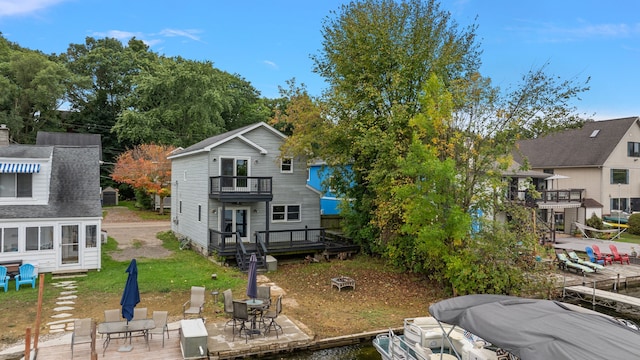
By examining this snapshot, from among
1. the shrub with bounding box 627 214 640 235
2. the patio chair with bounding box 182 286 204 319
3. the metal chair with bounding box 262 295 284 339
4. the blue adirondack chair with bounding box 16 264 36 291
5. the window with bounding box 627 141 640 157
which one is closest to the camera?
the metal chair with bounding box 262 295 284 339

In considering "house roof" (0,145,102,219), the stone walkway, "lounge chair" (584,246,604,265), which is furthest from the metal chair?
"lounge chair" (584,246,604,265)

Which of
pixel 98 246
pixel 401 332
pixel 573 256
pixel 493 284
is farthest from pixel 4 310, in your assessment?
pixel 573 256

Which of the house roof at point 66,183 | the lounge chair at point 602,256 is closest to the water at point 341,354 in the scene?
the house roof at point 66,183

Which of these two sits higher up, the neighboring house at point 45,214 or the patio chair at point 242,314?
the neighboring house at point 45,214

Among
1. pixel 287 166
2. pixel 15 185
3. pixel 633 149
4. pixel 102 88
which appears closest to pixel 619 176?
pixel 633 149

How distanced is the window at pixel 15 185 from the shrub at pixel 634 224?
127ft

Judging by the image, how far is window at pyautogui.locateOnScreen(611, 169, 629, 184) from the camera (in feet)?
115

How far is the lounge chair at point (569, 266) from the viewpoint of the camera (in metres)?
19.5

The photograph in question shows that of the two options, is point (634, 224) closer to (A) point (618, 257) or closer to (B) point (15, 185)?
A: (A) point (618, 257)

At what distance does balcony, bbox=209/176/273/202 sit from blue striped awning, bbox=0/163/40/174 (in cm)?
740

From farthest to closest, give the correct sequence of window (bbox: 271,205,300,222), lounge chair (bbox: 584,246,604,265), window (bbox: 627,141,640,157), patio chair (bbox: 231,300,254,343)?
window (bbox: 627,141,640,157) < window (bbox: 271,205,300,222) < lounge chair (bbox: 584,246,604,265) < patio chair (bbox: 231,300,254,343)

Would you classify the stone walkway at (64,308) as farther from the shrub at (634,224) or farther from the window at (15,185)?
the shrub at (634,224)

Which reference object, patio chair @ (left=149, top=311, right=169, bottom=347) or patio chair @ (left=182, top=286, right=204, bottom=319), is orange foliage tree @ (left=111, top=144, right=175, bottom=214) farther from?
patio chair @ (left=149, top=311, right=169, bottom=347)

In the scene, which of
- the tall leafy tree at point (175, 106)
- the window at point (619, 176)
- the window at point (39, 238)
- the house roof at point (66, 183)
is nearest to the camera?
the window at point (39, 238)
